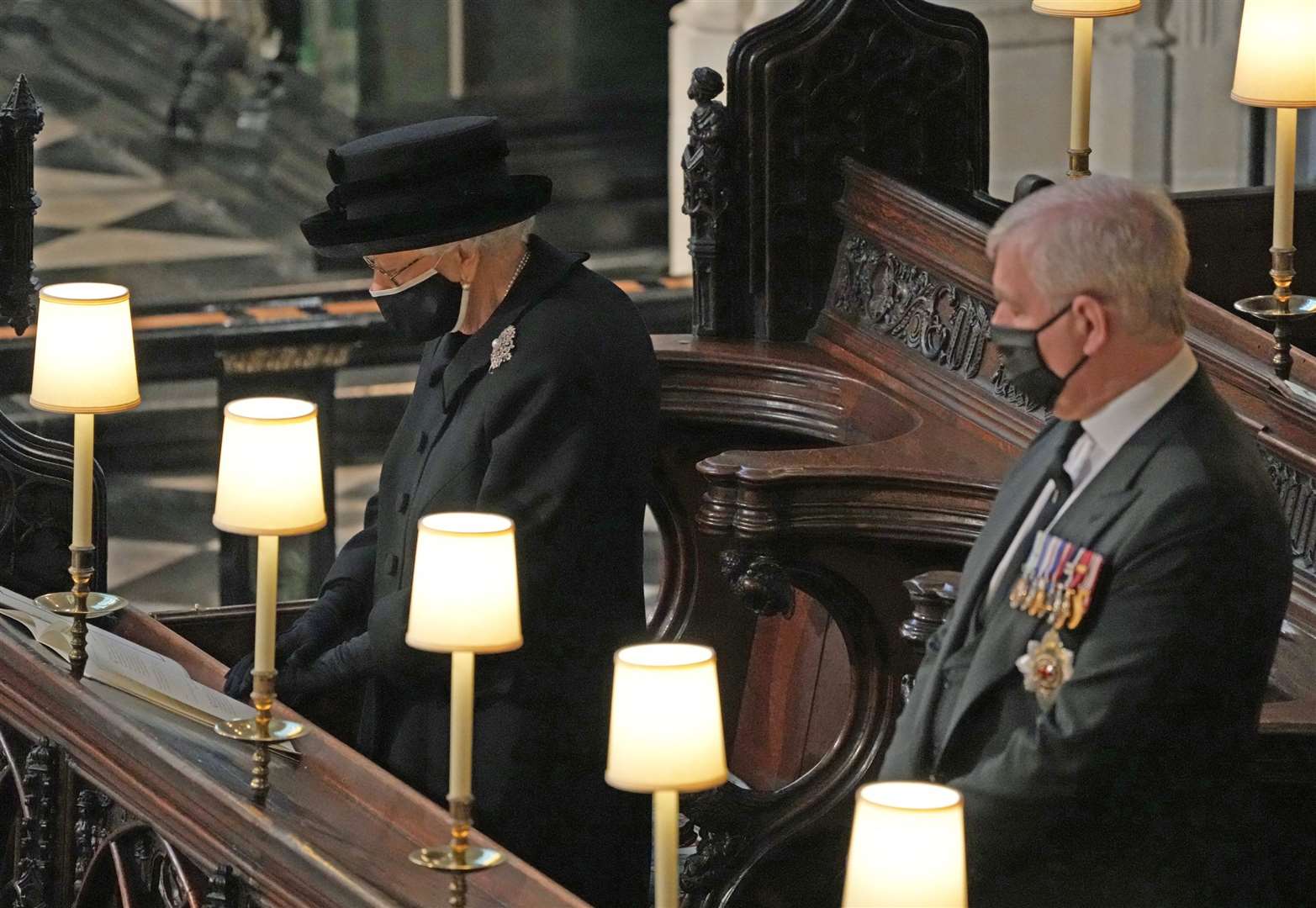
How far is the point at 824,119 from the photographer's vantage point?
5098mm

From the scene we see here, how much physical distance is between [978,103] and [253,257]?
6989 mm

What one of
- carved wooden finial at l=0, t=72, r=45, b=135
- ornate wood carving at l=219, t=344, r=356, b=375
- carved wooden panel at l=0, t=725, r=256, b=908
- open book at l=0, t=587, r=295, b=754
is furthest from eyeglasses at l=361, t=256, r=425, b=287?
ornate wood carving at l=219, t=344, r=356, b=375

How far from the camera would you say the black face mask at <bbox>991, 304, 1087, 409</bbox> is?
261 centimetres

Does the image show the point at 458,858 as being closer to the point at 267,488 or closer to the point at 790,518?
the point at 267,488

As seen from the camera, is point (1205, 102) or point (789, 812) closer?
point (789, 812)

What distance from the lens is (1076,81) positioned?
434cm

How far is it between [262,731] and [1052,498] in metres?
1.10

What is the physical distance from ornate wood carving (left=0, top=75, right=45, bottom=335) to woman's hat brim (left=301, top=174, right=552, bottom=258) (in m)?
1.01

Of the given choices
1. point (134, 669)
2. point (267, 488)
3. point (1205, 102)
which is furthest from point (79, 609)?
point (1205, 102)

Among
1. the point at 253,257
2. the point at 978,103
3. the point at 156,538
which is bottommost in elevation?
the point at 156,538

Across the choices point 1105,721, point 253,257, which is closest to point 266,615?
point 1105,721

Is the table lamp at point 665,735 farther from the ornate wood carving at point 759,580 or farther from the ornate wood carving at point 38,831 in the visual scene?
the ornate wood carving at point 759,580

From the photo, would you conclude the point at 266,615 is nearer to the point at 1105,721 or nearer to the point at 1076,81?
the point at 1105,721

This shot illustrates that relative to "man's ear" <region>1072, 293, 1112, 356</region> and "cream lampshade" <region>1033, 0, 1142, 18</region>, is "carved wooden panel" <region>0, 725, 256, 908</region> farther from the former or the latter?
"cream lampshade" <region>1033, 0, 1142, 18</region>
